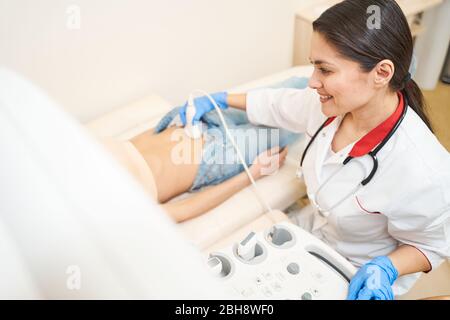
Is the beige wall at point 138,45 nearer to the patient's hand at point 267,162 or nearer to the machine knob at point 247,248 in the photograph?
the patient's hand at point 267,162

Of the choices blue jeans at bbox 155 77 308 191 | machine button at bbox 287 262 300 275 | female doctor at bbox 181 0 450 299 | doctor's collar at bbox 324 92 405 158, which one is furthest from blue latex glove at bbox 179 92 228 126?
machine button at bbox 287 262 300 275

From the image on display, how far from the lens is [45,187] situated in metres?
0.56

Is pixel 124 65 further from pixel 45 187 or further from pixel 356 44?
pixel 45 187

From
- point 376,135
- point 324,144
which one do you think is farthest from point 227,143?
point 376,135

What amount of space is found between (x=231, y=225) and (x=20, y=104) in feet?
2.89

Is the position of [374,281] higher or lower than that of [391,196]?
lower

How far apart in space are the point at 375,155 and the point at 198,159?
0.65 m

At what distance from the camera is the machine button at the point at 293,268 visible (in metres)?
0.90

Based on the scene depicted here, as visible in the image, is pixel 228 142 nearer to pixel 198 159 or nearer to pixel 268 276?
pixel 198 159

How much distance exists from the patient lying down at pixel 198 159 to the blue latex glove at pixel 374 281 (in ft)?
1.97

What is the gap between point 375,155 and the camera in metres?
1.09

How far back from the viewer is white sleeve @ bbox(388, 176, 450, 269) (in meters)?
1.04

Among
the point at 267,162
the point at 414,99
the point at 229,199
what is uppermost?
the point at 414,99
